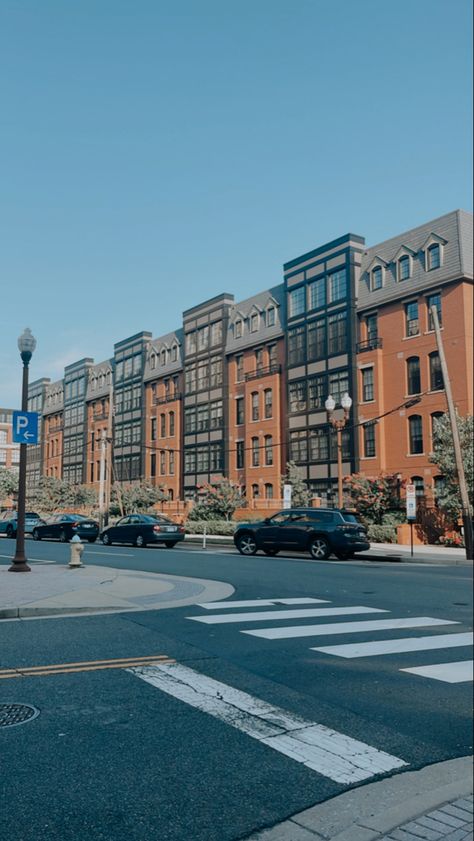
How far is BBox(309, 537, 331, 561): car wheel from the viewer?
22516mm

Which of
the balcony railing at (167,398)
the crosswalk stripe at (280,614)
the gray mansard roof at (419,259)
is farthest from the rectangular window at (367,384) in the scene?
the crosswalk stripe at (280,614)

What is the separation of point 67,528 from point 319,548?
17.5 metres

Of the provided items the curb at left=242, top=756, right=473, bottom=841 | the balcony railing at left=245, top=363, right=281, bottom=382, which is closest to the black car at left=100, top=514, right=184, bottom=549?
the balcony railing at left=245, top=363, right=281, bottom=382

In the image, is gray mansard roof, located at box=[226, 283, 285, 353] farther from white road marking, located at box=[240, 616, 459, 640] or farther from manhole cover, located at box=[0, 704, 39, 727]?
manhole cover, located at box=[0, 704, 39, 727]

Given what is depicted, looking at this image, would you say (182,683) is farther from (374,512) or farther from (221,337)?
(221,337)

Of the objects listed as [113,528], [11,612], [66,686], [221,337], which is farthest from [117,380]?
[66,686]

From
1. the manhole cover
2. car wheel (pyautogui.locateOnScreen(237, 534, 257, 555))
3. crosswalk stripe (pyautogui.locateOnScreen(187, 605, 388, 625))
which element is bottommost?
the manhole cover

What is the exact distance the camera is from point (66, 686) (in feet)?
21.3

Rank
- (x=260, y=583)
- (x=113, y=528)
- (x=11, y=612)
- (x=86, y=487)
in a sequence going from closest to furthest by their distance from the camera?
(x=11, y=612) < (x=260, y=583) < (x=113, y=528) < (x=86, y=487)

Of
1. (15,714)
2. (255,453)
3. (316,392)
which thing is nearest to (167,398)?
(255,453)

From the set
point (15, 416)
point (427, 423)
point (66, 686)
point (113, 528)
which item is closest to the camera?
point (66, 686)

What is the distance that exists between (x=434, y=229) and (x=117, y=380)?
3887cm

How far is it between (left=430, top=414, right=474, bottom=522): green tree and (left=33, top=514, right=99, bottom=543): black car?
16.8 m

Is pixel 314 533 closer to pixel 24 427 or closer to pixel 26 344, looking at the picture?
pixel 24 427
